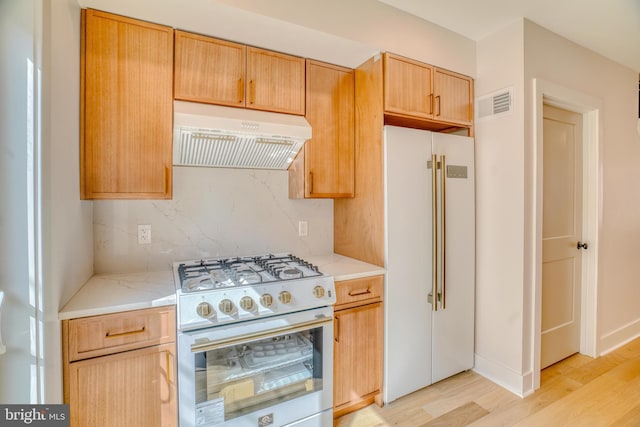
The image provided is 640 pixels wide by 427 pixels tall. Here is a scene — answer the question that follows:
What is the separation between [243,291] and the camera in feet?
4.94

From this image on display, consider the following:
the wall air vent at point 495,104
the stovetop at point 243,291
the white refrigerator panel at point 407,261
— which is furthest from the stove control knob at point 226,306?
the wall air vent at point 495,104

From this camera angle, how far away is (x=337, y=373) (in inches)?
72.7

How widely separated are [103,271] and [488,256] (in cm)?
260

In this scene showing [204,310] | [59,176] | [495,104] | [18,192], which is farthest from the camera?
[495,104]

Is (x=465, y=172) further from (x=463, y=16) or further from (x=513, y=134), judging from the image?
(x=463, y=16)

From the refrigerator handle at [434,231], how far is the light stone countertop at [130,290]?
0.42m

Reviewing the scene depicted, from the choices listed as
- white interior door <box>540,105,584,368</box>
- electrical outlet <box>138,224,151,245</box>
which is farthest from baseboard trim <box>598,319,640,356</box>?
electrical outlet <box>138,224,151,245</box>

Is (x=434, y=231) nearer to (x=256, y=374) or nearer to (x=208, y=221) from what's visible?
(x=256, y=374)

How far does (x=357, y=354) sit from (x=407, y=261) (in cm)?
68

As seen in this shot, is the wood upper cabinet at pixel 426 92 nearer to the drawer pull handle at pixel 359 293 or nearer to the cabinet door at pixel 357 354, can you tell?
the drawer pull handle at pixel 359 293

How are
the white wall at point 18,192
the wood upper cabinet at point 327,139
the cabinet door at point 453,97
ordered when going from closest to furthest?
the white wall at point 18,192 → the wood upper cabinet at point 327,139 → the cabinet door at point 453,97

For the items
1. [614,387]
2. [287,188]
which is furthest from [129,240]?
[614,387]

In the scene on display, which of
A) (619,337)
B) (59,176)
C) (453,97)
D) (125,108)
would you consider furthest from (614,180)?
(59,176)

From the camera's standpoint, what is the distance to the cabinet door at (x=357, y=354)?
1.85 m
